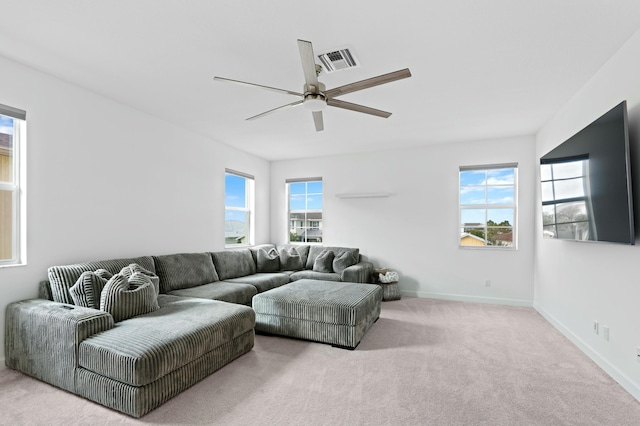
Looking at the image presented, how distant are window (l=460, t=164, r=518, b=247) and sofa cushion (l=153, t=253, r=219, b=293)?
3932 mm

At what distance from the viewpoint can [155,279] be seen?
10.5 ft

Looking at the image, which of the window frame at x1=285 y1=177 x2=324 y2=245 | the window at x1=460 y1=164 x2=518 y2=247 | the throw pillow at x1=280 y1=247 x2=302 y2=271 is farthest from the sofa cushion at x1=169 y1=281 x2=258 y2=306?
the window at x1=460 y1=164 x2=518 y2=247

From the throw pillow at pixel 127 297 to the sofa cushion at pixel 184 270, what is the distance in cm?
96

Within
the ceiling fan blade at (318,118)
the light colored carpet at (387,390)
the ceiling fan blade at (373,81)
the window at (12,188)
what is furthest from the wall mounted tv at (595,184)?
the window at (12,188)

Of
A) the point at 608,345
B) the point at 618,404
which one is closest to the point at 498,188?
the point at 608,345

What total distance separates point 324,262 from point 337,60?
347cm

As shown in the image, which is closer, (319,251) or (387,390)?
(387,390)

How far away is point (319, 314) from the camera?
10.7 ft

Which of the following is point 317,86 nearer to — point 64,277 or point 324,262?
point 64,277

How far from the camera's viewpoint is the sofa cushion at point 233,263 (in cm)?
468

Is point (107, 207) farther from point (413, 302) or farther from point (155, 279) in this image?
point (413, 302)

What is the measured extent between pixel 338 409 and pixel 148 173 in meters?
3.45

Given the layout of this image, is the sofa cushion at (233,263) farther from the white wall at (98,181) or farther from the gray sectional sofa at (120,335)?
the gray sectional sofa at (120,335)

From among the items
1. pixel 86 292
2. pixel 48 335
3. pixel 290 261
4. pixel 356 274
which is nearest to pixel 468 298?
pixel 356 274
